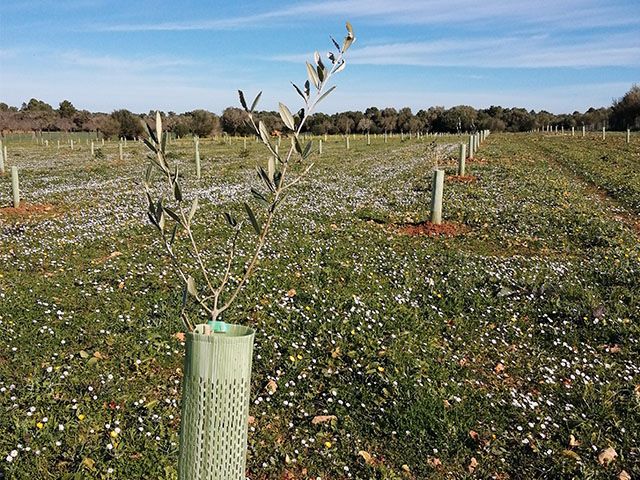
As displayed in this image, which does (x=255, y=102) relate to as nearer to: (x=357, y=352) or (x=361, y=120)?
(x=357, y=352)

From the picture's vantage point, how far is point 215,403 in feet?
10.1

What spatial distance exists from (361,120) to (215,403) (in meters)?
148

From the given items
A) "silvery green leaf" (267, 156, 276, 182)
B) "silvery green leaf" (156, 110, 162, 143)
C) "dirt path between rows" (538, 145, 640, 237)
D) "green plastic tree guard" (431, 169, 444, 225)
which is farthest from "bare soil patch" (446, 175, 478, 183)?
"silvery green leaf" (156, 110, 162, 143)

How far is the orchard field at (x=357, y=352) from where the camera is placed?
5.93m

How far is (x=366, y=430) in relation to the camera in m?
6.42

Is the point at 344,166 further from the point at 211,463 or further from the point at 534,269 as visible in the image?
the point at 211,463

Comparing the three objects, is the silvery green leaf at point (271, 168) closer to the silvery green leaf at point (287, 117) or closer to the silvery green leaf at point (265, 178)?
the silvery green leaf at point (265, 178)

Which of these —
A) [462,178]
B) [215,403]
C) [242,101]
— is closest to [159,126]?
[242,101]

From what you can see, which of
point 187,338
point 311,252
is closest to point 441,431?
point 187,338

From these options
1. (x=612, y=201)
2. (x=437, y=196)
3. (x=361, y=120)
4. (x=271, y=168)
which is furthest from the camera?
(x=361, y=120)

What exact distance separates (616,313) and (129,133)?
9985 cm

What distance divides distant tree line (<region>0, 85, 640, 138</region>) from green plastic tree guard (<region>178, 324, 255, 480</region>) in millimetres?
90183

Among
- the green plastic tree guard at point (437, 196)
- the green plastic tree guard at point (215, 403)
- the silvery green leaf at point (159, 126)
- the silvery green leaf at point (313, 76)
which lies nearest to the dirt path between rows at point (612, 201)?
the green plastic tree guard at point (437, 196)

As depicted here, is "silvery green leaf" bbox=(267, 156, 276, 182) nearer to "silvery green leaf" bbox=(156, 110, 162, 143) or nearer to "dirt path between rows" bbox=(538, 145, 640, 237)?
"silvery green leaf" bbox=(156, 110, 162, 143)
